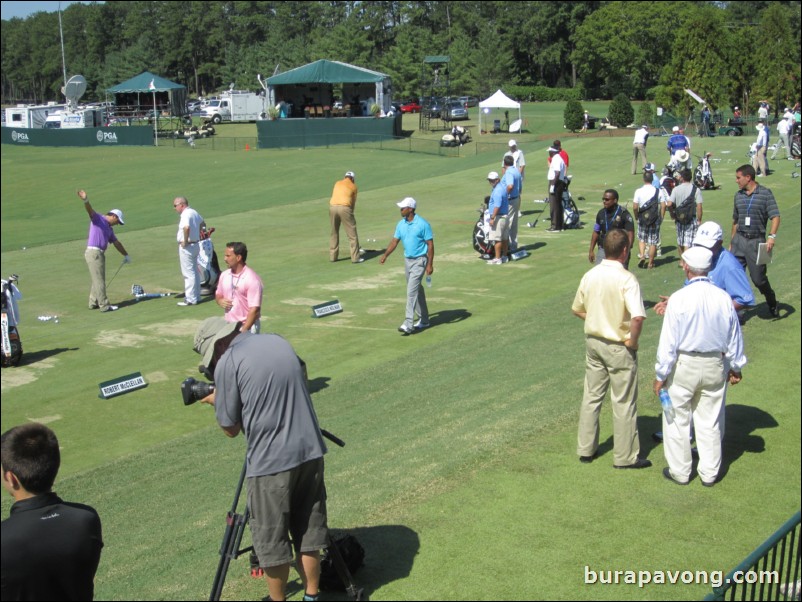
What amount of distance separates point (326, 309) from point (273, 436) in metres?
10.6

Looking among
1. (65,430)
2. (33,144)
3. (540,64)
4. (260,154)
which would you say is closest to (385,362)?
(65,430)

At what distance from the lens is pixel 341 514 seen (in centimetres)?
733

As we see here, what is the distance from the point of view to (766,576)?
226 inches

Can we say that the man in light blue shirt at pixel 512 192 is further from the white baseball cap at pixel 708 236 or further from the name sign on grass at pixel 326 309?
the white baseball cap at pixel 708 236

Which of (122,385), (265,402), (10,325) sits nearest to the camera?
(265,402)

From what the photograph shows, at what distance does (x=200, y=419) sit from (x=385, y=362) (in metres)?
2.97

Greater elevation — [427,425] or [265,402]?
[265,402]

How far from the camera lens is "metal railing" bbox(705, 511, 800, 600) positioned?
5.19 m

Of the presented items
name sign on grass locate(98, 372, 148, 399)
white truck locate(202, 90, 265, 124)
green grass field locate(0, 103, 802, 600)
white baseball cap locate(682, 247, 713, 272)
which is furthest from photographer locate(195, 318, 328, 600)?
white truck locate(202, 90, 265, 124)

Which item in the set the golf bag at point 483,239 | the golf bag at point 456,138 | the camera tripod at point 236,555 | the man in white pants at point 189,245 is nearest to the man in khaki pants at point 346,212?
the golf bag at point 483,239

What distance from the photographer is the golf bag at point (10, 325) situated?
13.5 m

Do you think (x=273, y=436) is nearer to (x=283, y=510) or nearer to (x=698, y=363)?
(x=283, y=510)

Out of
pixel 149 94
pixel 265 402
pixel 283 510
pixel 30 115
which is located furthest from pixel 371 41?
pixel 283 510

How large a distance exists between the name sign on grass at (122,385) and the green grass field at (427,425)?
→ 0.48 feet
